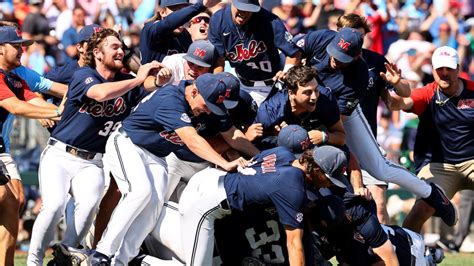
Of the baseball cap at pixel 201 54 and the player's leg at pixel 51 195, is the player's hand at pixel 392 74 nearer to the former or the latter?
the baseball cap at pixel 201 54

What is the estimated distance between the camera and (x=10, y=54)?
11094 mm

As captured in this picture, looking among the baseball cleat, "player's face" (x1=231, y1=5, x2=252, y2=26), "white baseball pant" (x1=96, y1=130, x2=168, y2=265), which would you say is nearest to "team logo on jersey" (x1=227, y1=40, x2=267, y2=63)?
"player's face" (x1=231, y1=5, x2=252, y2=26)

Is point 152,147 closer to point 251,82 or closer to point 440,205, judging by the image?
point 251,82

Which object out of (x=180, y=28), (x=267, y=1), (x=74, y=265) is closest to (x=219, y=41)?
(x=180, y=28)

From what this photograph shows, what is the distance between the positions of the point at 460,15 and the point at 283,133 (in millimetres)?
7913

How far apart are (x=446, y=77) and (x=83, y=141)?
3825 mm

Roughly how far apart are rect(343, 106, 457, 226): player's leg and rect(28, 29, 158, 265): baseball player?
2.02 meters

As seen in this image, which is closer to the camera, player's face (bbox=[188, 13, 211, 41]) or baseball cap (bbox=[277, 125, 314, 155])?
baseball cap (bbox=[277, 125, 314, 155])

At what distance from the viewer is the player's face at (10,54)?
11078mm

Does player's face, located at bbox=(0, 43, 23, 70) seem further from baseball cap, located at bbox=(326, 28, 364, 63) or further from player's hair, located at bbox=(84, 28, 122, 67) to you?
baseball cap, located at bbox=(326, 28, 364, 63)

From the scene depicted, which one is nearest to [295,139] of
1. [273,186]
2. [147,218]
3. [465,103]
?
[273,186]

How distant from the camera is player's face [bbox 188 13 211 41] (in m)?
11.7

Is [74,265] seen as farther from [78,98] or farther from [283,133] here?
[283,133]

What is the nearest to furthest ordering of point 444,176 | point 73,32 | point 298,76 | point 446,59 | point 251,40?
point 298,76 → point 251,40 → point 446,59 → point 444,176 → point 73,32
